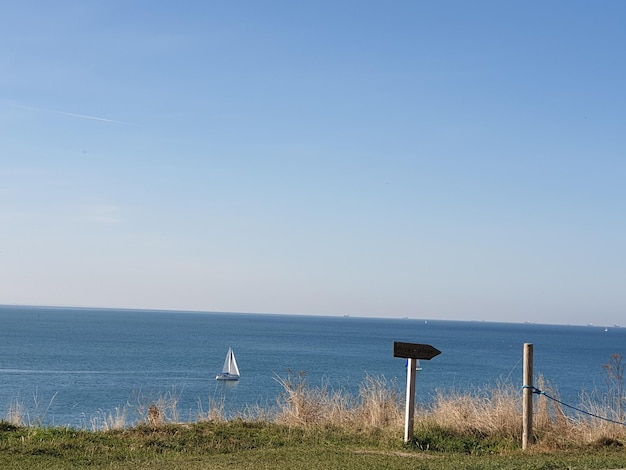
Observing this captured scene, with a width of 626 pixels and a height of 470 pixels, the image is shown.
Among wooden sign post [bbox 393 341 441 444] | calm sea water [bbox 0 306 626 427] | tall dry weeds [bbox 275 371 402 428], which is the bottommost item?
calm sea water [bbox 0 306 626 427]

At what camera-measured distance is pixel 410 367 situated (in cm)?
1290

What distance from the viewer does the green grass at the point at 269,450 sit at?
1067 cm

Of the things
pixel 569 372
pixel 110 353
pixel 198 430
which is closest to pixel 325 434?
pixel 198 430

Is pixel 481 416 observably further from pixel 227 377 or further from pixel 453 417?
pixel 227 377

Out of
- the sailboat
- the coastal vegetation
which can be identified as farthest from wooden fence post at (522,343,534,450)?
the sailboat

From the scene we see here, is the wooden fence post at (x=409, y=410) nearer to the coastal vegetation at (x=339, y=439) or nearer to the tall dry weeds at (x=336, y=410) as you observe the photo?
the coastal vegetation at (x=339, y=439)

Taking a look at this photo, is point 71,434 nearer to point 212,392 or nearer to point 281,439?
point 281,439

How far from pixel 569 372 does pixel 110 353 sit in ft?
165

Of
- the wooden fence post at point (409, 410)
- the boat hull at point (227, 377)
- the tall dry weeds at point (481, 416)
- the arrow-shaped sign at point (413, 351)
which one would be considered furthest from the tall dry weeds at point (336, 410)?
the boat hull at point (227, 377)

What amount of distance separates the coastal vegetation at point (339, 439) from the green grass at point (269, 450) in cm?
2

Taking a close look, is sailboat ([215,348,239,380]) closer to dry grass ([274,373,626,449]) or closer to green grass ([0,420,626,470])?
dry grass ([274,373,626,449])

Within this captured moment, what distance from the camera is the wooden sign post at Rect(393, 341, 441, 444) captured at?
1273 centimetres

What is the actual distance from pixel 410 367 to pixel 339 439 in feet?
5.78

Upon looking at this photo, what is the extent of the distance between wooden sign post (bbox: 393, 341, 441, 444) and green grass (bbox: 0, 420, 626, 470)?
1.05ft
